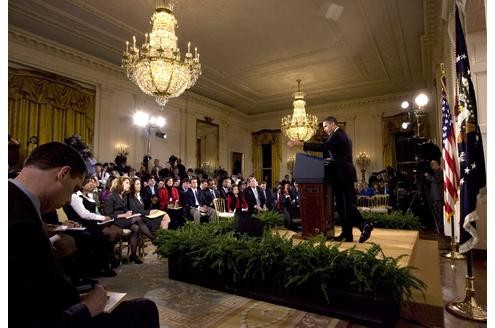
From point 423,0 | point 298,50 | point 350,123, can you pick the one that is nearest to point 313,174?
point 423,0

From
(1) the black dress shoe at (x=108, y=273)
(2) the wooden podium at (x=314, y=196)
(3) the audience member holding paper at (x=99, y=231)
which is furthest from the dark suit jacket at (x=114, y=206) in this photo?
(2) the wooden podium at (x=314, y=196)

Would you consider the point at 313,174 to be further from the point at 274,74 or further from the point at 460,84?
the point at 274,74

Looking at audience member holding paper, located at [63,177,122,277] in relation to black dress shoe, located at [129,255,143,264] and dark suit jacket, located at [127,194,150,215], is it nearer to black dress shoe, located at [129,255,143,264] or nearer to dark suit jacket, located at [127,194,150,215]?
black dress shoe, located at [129,255,143,264]

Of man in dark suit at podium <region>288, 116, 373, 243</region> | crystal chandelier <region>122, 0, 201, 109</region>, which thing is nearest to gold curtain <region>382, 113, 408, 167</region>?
man in dark suit at podium <region>288, 116, 373, 243</region>

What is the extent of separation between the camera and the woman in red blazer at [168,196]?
6.87 meters

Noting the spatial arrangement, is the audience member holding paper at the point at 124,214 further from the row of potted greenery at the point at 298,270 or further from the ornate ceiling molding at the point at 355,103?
the ornate ceiling molding at the point at 355,103

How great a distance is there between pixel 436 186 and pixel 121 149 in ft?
27.2

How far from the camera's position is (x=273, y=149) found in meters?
14.1

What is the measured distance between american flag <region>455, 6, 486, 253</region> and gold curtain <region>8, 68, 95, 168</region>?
7971 mm

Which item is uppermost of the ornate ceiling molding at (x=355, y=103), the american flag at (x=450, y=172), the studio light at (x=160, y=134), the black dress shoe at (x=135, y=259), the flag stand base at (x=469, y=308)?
the ornate ceiling molding at (x=355, y=103)

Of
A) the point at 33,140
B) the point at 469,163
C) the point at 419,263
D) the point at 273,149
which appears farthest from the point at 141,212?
the point at 273,149

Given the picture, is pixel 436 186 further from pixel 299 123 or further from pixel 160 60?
pixel 160 60

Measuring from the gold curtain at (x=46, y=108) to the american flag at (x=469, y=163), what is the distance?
7.97m
